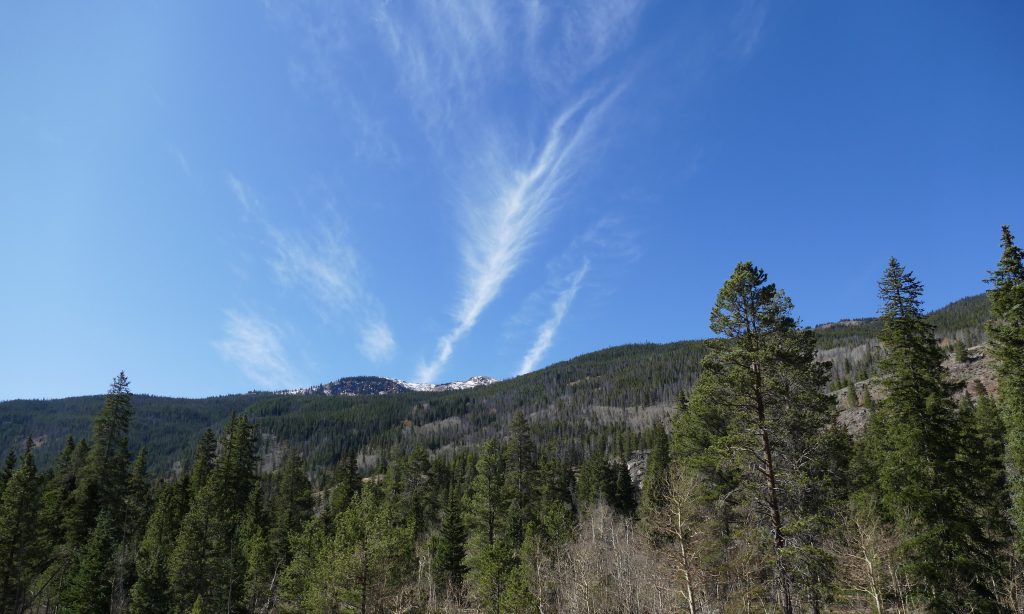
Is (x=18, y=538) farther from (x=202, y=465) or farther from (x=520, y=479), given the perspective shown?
(x=520, y=479)

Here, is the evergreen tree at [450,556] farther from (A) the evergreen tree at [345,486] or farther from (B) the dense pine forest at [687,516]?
(A) the evergreen tree at [345,486]

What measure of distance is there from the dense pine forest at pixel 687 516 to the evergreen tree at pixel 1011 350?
0.09 metres

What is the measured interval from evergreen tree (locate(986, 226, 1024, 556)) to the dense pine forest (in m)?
0.09

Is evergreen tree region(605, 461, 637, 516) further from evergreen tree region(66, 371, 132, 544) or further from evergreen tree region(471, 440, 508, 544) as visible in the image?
evergreen tree region(66, 371, 132, 544)

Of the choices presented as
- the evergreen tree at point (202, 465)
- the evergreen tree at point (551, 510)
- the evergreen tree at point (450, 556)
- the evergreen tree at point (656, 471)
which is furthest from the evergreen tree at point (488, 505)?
the evergreen tree at point (202, 465)

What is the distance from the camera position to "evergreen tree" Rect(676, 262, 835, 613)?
19.7m

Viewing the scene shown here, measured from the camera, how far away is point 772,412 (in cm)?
2198

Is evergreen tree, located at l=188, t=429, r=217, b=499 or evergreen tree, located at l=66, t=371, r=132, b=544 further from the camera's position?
evergreen tree, located at l=188, t=429, r=217, b=499

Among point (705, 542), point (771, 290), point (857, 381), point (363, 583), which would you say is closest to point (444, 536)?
point (363, 583)

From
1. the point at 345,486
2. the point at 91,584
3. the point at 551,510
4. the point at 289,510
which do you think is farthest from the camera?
the point at 345,486

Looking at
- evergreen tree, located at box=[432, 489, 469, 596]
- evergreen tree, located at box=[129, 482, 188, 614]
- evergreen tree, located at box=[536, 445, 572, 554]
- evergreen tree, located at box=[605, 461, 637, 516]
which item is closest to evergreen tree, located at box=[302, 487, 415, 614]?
evergreen tree, located at box=[432, 489, 469, 596]

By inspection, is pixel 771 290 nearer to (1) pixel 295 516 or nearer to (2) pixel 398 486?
(2) pixel 398 486

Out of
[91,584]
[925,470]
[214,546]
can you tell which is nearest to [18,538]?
[91,584]

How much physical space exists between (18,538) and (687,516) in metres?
50.0
